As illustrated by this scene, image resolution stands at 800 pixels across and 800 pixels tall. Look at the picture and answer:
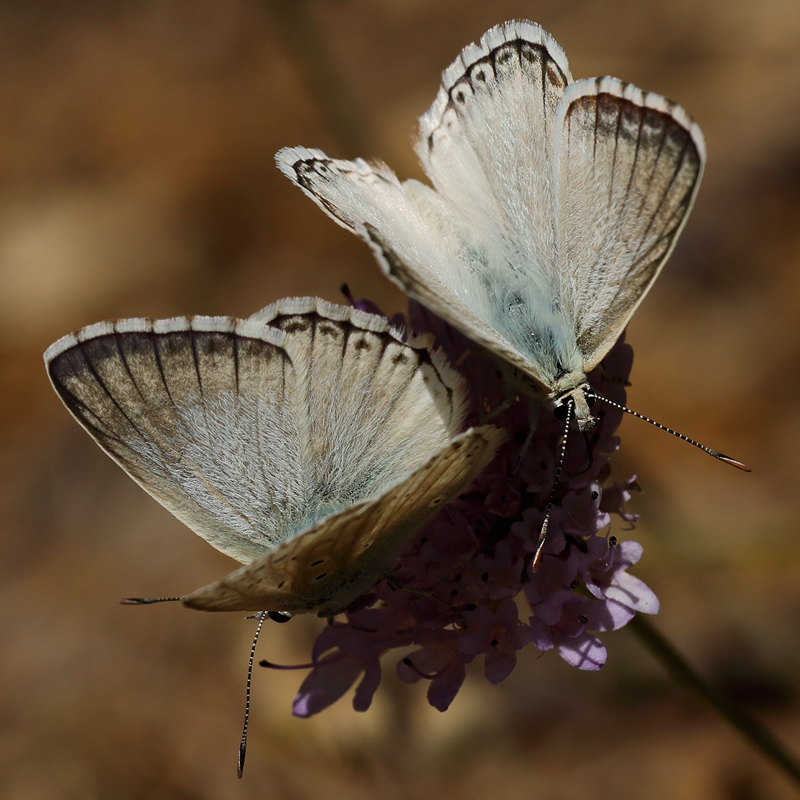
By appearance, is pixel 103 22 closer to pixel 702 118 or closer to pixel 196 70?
pixel 196 70

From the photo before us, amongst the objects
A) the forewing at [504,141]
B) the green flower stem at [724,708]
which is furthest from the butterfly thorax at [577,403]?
the green flower stem at [724,708]

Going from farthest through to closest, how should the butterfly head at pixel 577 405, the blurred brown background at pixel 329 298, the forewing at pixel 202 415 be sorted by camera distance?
1. the blurred brown background at pixel 329 298
2. the forewing at pixel 202 415
3. the butterfly head at pixel 577 405

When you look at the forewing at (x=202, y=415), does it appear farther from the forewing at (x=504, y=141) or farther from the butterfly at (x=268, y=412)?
the forewing at (x=504, y=141)

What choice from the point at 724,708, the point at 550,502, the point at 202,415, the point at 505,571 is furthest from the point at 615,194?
the point at 724,708

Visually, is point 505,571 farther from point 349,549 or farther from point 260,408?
point 260,408

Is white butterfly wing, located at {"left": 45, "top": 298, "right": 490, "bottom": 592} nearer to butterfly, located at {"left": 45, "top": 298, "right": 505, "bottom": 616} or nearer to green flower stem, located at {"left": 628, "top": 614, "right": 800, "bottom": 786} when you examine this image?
butterfly, located at {"left": 45, "top": 298, "right": 505, "bottom": 616}

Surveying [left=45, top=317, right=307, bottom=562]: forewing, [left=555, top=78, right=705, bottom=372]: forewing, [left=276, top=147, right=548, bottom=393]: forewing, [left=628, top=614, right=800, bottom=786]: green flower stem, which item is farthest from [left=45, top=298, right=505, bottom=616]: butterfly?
[left=628, top=614, right=800, bottom=786]: green flower stem

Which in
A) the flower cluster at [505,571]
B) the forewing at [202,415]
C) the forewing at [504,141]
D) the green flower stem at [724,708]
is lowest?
the green flower stem at [724,708]

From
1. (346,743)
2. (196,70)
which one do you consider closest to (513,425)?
(346,743)

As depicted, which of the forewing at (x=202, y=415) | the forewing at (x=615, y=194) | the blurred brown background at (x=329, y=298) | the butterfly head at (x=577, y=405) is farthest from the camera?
the blurred brown background at (x=329, y=298)
